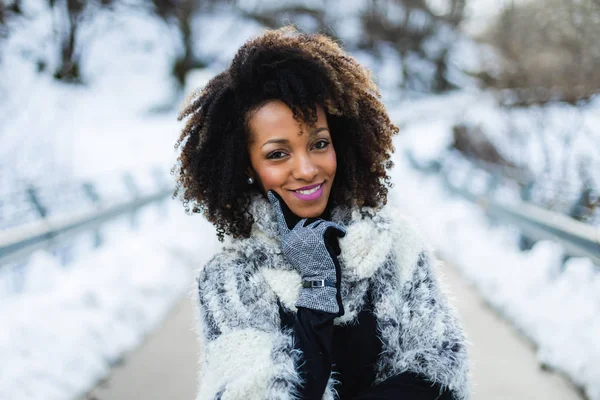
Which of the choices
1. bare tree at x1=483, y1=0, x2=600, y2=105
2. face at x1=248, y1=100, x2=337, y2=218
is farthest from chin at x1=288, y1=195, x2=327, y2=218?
bare tree at x1=483, y1=0, x2=600, y2=105

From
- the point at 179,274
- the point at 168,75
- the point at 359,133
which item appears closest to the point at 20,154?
the point at 179,274

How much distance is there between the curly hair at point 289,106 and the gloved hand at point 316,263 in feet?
0.78

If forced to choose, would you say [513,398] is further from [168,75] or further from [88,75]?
[168,75]

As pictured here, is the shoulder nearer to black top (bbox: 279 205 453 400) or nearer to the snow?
black top (bbox: 279 205 453 400)

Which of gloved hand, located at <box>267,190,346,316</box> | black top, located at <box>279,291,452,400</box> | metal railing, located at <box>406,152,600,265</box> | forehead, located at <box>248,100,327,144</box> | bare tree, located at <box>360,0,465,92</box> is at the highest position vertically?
bare tree, located at <box>360,0,465,92</box>

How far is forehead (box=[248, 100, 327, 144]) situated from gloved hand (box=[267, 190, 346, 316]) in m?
0.32

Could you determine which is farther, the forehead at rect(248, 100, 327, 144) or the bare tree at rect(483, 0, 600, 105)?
the bare tree at rect(483, 0, 600, 105)

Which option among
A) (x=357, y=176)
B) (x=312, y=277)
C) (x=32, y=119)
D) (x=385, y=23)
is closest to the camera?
(x=312, y=277)

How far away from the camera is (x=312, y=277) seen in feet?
5.30

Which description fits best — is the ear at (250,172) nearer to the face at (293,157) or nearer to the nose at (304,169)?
the face at (293,157)

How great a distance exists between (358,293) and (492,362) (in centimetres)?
276

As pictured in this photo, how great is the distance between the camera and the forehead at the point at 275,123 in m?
1.66

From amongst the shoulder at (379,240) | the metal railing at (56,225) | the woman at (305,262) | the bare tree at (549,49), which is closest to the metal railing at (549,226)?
the bare tree at (549,49)

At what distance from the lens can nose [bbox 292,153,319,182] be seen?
1.65 metres
